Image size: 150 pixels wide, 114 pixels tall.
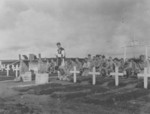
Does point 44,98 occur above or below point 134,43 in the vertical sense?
below

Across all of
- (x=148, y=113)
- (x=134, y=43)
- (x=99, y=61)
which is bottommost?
(x=148, y=113)

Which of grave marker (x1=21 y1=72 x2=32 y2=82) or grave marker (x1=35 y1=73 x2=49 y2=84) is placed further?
grave marker (x1=21 y1=72 x2=32 y2=82)

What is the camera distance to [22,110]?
9.62 meters

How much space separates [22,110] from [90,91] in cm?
561

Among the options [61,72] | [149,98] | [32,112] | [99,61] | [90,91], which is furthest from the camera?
[99,61]

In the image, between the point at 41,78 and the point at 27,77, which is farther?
the point at 27,77

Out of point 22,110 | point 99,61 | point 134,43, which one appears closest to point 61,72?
point 99,61

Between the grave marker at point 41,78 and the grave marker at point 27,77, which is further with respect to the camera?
the grave marker at point 27,77

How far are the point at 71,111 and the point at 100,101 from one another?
2.30m

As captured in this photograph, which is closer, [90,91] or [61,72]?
[90,91]

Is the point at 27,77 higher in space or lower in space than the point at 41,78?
lower

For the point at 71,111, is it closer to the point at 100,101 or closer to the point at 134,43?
the point at 100,101

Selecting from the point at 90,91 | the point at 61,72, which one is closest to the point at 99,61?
the point at 61,72

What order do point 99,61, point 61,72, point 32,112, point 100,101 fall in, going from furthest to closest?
point 99,61, point 61,72, point 100,101, point 32,112
